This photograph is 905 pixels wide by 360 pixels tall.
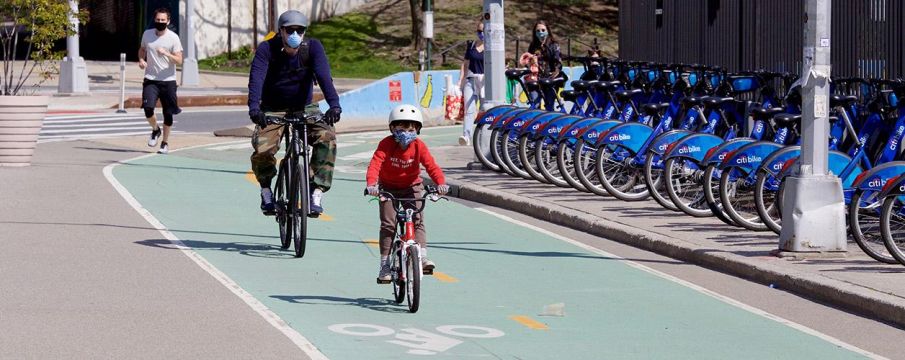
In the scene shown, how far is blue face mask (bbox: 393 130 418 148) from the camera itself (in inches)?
417

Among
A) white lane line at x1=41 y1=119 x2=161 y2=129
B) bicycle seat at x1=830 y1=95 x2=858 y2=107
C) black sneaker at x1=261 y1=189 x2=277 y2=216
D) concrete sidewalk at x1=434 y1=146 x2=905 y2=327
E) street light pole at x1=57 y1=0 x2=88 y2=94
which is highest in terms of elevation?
street light pole at x1=57 y1=0 x2=88 y2=94

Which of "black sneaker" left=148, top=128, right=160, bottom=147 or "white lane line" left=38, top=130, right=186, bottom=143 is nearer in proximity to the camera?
"black sneaker" left=148, top=128, right=160, bottom=147

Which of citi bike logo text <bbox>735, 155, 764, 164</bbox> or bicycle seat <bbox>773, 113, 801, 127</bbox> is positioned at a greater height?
bicycle seat <bbox>773, 113, 801, 127</bbox>

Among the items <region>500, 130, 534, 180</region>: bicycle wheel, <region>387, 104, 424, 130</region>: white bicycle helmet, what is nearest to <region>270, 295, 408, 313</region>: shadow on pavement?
<region>387, 104, 424, 130</region>: white bicycle helmet

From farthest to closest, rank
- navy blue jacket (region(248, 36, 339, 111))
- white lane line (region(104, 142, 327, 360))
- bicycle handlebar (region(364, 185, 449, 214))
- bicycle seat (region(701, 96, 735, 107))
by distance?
bicycle seat (region(701, 96, 735, 107))
navy blue jacket (region(248, 36, 339, 111))
bicycle handlebar (region(364, 185, 449, 214))
white lane line (region(104, 142, 327, 360))

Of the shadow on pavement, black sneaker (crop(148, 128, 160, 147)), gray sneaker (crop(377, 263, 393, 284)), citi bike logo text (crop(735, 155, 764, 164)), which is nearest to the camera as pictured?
the shadow on pavement

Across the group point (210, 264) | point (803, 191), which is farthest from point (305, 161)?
point (803, 191)

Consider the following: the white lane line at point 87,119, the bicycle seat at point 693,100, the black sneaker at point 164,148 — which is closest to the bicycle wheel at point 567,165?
the bicycle seat at point 693,100

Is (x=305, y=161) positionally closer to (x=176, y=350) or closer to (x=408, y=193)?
(x=408, y=193)

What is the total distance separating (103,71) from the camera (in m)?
46.8

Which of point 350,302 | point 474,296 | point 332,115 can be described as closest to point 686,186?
point 332,115

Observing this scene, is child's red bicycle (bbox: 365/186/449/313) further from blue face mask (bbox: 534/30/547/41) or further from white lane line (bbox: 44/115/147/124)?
white lane line (bbox: 44/115/147/124)

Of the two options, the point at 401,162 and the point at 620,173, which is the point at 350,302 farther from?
the point at 620,173

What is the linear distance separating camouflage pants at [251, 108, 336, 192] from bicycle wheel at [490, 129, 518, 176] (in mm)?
6131
